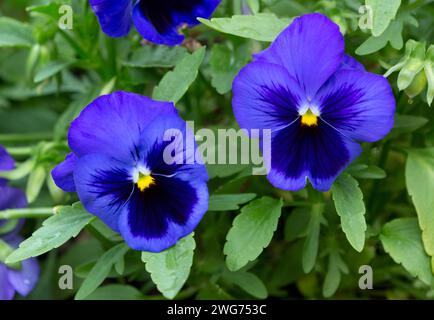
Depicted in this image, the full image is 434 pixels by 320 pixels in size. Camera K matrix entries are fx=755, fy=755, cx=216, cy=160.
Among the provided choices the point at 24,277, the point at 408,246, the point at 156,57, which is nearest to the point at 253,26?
the point at 156,57

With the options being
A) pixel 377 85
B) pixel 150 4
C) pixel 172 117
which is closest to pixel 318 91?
pixel 377 85

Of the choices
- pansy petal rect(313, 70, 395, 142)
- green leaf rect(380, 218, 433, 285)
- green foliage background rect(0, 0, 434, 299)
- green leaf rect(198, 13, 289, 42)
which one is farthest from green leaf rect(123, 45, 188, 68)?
green leaf rect(380, 218, 433, 285)

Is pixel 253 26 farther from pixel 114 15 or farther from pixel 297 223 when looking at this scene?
pixel 297 223

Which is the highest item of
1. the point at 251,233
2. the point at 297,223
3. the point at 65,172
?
the point at 65,172

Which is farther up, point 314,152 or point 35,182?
point 314,152
